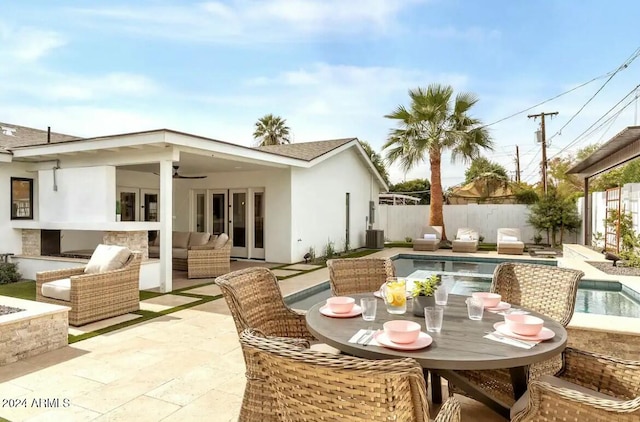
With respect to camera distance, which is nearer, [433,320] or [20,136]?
[433,320]

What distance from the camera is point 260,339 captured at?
5.03 feet

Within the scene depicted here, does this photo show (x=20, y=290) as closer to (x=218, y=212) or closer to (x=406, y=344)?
(x=218, y=212)

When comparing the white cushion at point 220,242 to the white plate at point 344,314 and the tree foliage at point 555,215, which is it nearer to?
the white plate at point 344,314

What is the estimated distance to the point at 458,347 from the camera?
1.96 m

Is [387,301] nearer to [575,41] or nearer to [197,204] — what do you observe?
[197,204]

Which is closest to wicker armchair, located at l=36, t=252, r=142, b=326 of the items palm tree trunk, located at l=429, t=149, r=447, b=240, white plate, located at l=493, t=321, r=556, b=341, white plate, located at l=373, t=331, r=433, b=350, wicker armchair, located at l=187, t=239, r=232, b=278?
wicker armchair, located at l=187, t=239, r=232, b=278

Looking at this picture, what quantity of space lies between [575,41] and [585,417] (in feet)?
46.0

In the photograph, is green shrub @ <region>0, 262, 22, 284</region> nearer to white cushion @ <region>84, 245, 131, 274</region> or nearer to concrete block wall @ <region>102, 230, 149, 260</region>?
concrete block wall @ <region>102, 230, 149, 260</region>

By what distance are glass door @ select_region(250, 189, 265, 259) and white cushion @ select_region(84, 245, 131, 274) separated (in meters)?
5.93

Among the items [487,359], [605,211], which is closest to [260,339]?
[487,359]

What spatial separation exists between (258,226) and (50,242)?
203 inches

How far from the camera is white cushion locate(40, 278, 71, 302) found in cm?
522

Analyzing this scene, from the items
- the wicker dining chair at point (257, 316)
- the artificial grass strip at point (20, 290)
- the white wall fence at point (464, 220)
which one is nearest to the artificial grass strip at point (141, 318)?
the artificial grass strip at point (20, 290)

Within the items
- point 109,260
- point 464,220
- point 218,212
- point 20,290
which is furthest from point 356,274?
point 464,220
